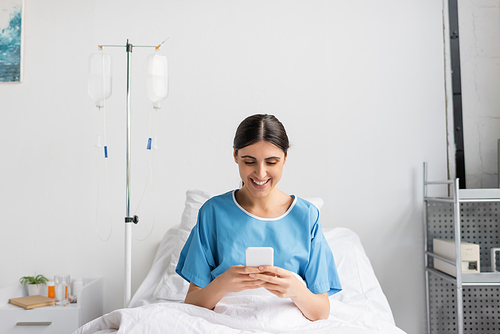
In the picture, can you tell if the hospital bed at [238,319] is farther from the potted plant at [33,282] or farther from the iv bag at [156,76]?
the potted plant at [33,282]

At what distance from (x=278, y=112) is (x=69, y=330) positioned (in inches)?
56.3

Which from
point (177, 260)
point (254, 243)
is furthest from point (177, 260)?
point (254, 243)

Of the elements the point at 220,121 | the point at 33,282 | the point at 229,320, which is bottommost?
the point at 33,282

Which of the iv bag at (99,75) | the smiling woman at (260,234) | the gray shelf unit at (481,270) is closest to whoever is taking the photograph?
the smiling woman at (260,234)

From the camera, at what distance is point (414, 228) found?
2086 millimetres

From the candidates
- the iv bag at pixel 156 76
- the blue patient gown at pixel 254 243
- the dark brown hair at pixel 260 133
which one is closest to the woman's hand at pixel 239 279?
the blue patient gown at pixel 254 243

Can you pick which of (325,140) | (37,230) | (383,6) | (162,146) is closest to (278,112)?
(325,140)

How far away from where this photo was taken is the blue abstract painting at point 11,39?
6.91 feet

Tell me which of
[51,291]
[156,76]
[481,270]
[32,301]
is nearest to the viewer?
[156,76]

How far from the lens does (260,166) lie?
109cm

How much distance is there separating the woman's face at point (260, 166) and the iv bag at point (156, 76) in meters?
0.72

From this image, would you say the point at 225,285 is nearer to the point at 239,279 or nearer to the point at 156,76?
the point at 239,279

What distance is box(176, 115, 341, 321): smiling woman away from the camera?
1087 mm

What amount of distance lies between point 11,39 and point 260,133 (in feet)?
5.74
